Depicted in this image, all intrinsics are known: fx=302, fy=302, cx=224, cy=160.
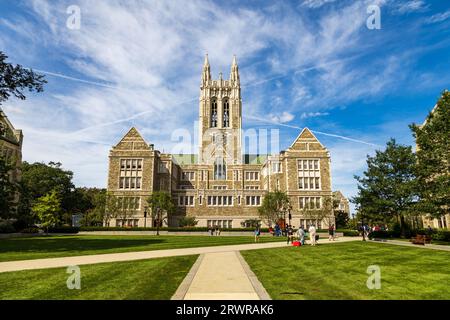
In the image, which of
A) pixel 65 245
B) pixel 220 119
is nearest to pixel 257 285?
pixel 65 245

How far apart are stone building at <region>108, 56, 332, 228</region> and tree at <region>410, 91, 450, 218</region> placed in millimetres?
24793

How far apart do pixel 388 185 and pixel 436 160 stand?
37.1 ft

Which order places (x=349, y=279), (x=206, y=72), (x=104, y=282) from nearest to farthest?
(x=104, y=282), (x=349, y=279), (x=206, y=72)

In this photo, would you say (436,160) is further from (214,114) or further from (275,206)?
(214,114)

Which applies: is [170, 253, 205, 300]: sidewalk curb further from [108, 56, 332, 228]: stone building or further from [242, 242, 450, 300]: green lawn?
[108, 56, 332, 228]: stone building

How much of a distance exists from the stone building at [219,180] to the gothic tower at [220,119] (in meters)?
0.78

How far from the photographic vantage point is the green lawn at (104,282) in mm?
7918

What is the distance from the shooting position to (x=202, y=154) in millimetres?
71625

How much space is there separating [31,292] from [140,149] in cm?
4700

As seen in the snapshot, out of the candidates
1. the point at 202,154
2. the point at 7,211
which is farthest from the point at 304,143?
the point at 7,211

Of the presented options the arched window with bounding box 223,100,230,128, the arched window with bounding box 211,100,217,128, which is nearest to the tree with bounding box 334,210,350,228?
the arched window with bounding box 223,100,230,128

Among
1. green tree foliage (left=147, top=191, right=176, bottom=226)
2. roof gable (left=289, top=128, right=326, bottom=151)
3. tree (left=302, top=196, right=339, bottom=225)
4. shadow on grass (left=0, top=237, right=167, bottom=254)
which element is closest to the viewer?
shadow on grass (left=0, top=237, right=167, bottom=254)

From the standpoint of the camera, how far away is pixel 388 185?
35.4m

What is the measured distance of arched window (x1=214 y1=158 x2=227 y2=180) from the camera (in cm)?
6606
